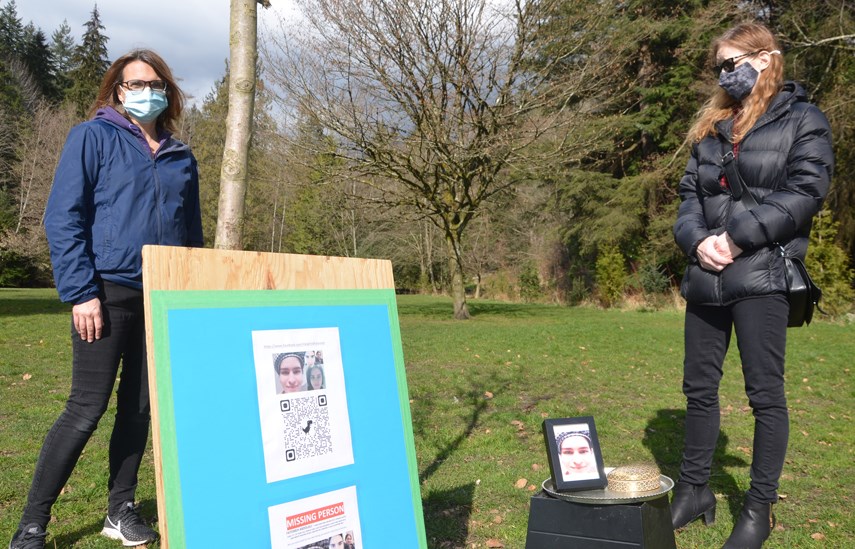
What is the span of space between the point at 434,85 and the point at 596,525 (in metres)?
16.1

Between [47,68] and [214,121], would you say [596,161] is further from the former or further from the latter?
[47,68]

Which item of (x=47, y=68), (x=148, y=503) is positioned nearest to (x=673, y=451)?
(x=148, y=503)

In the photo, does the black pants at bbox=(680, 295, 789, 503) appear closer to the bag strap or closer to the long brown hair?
the bag strap

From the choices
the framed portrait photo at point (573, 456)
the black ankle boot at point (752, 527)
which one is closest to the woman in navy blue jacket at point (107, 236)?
Result: the framed portrait photo at point (573, 456)

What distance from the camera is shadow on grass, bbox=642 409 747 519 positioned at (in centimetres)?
409

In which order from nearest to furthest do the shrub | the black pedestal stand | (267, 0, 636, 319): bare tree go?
the black pedestal stand, (267, 0, 636, 319): bare tree, the shrub

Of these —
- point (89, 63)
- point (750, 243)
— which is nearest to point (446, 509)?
point (750, 243)

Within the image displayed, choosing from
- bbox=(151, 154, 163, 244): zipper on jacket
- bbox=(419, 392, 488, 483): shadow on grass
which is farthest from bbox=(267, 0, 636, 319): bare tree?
bbox=(151, 154, 163, 244): zipper on jacket

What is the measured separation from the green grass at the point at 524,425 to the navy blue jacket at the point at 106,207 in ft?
4.42

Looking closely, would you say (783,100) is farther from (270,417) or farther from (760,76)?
(270,417)

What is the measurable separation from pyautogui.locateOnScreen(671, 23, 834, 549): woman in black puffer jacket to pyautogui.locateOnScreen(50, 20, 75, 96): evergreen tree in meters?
61.3

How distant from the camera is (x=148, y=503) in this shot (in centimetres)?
374

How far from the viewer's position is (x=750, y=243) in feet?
9.81

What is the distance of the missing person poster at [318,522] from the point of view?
206cm
